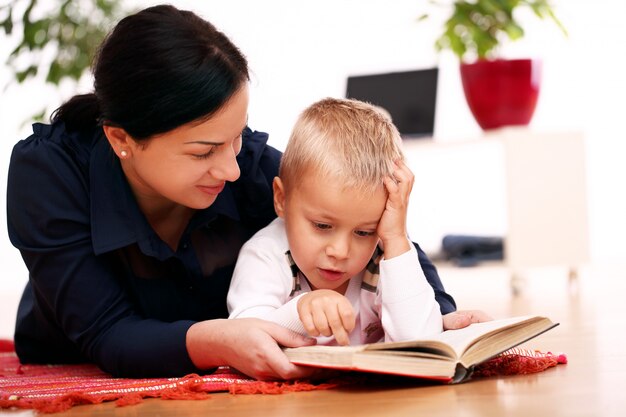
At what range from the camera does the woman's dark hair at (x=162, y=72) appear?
1.48 metres

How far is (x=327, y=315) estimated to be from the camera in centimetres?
133

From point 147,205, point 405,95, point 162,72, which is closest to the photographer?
point 162,72

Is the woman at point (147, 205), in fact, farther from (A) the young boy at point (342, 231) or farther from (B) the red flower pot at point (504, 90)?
(B) the red flower pot at point (504, 90)

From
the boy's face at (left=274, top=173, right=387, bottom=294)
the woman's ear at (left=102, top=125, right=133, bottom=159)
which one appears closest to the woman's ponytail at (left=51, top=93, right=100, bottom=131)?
the woman's ear at (left=102, top=125, right=133, bottom=159)

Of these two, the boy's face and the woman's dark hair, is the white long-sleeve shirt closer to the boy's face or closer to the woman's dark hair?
the boy's face

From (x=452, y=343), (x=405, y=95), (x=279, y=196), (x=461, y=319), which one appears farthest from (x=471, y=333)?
(x=405, y=95)

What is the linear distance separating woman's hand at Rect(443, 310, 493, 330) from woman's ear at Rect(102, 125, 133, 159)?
608 mm

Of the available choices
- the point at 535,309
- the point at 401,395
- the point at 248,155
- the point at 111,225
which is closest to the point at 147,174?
the point at 111,225

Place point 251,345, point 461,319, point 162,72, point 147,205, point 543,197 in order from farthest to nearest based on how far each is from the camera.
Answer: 1. point 543,197
2. point 147,205
3. point 461,319
4. point 162,72
5. point 251,345

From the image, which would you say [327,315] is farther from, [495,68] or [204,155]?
[495,68]

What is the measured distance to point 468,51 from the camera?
4066mm

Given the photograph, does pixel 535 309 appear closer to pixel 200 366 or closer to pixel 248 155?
pixel 248 155

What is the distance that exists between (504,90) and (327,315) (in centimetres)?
255

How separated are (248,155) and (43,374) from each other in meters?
0.57
